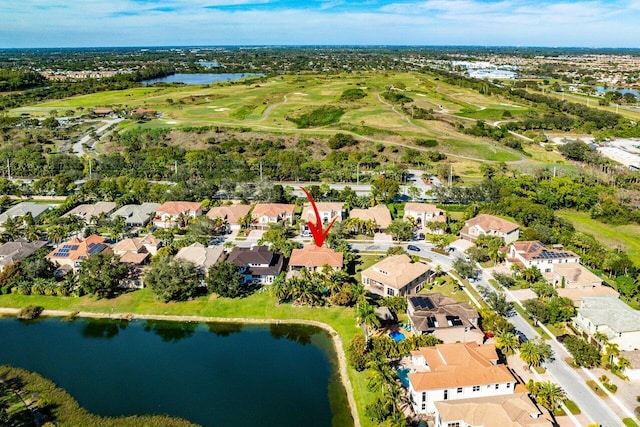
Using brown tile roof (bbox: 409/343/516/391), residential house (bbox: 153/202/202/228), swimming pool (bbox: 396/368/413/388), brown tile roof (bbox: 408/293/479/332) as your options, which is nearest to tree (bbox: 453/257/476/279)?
brown tile roof (bbox: 408/293/479/332)

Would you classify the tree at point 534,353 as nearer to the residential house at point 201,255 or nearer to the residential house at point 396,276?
the residential house at point 396,276

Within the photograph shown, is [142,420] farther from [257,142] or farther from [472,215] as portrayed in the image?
[257,142]

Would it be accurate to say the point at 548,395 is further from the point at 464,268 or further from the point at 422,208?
the point at 422,208

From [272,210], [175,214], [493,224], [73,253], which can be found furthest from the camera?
[272,210]

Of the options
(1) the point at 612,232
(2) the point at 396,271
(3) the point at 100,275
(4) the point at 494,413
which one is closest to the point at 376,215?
(2) the point at 396,271

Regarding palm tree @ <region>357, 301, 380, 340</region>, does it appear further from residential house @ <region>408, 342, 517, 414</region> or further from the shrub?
the shrub

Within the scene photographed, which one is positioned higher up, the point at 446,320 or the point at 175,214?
the point at 175,214
